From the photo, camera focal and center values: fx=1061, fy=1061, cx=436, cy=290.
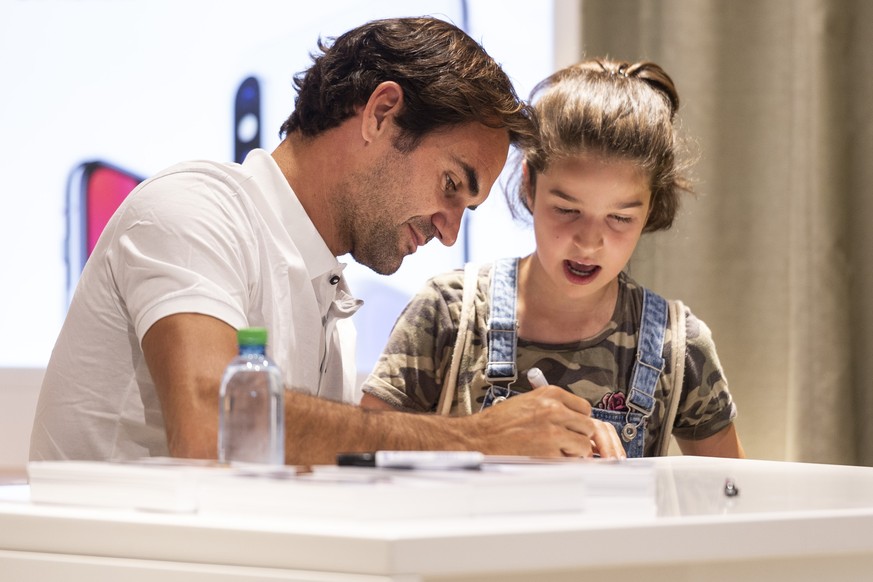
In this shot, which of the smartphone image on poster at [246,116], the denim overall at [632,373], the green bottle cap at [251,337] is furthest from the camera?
the smartphone image on poster at [246,116]

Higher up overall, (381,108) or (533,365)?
(381,108)

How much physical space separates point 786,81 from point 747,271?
448mm

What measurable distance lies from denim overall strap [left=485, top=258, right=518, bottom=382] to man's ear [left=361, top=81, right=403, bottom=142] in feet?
1.20

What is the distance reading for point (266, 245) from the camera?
1.43m

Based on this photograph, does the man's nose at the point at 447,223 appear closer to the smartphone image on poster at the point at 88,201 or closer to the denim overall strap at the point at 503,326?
the denim overall strap at the point at 503,326

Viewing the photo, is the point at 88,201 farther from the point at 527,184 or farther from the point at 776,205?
the point at 776,205

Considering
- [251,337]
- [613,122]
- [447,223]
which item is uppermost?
[613,122]

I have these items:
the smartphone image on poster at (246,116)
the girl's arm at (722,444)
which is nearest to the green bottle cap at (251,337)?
the girl's arm at (722,444)

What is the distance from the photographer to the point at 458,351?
5.82 feet

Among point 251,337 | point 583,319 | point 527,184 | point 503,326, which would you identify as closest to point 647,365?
point 583,319

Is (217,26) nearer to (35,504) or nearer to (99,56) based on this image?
(99,56)

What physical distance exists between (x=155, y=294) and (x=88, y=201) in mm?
934

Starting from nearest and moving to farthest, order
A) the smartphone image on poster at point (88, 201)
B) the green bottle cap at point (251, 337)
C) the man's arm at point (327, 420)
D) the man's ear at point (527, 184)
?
the green bottle cap at point (251, 337) < the man's arm at point (327, 420) < the man's ear at point (527, 184) < the smartphone image on poster at point (88, 201)

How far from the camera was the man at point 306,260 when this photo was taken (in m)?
1.17
